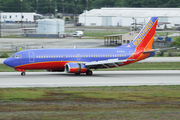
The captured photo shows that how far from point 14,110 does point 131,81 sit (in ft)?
61.7

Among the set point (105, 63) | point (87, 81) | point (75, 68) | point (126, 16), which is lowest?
point (87, 81)

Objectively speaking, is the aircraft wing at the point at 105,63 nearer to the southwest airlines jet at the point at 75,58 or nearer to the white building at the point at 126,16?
the southwest airlines jet at the point at 75,58

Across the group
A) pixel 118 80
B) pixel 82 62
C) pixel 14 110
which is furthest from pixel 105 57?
pixel 14 110

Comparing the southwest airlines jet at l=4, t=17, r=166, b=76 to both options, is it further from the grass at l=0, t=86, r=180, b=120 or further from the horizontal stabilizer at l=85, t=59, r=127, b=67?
the grass at l=0, t=86, r=180, b=120

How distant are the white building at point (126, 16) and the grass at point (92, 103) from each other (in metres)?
136

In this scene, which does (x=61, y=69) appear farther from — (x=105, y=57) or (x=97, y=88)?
(x=97, y=88)

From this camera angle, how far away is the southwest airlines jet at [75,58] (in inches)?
1651

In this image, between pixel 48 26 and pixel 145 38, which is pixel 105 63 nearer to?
pixel 145 38

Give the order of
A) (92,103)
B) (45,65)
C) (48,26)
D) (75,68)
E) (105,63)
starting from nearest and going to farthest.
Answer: (92,103) < (75,68) < (45,65) < (105,63) < (48,26)

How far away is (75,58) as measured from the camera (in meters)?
43.5

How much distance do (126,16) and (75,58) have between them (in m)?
134

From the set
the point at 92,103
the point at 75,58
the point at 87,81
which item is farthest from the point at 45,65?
the point at 92,103

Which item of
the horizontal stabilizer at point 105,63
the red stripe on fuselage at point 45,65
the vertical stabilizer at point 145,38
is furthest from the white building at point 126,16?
the red stripe on fuselage at point 45,65

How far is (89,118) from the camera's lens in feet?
68.9
